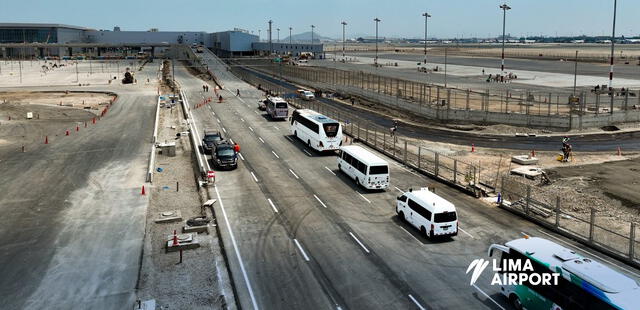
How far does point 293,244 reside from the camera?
87.2 ft

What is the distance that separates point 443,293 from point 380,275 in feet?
9.32

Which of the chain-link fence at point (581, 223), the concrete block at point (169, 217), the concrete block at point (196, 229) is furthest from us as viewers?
the concrete block at point (169, 217)

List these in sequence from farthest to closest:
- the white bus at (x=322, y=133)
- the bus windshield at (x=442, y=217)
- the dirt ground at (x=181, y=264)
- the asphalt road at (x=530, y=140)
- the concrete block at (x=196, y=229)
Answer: the asphalt road at (x=530, y=140) < the white bus at (x=322, y=133) < the concrete block at (x=196, y=229) < the bus windshield at (x=442, y=217) < the dirt ground at (x=181, y=264)

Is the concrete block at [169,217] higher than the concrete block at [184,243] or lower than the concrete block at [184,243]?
higher

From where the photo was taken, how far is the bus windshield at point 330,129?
46.8 m

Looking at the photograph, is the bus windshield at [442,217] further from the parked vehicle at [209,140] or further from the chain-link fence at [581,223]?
the parked vehicle at [209,140]

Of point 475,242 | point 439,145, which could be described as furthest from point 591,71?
point 475,242

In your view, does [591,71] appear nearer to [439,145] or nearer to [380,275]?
[439,145]

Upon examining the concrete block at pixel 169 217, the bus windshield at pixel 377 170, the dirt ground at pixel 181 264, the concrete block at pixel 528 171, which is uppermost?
the bus windshield at pixel 377 170

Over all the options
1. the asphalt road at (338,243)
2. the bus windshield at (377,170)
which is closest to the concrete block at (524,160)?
the asphalt road at (338,243)

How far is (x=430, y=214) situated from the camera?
88.2ft

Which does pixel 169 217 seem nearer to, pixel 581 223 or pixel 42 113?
pixel 581 223

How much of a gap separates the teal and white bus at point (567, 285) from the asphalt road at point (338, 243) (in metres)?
1.85
